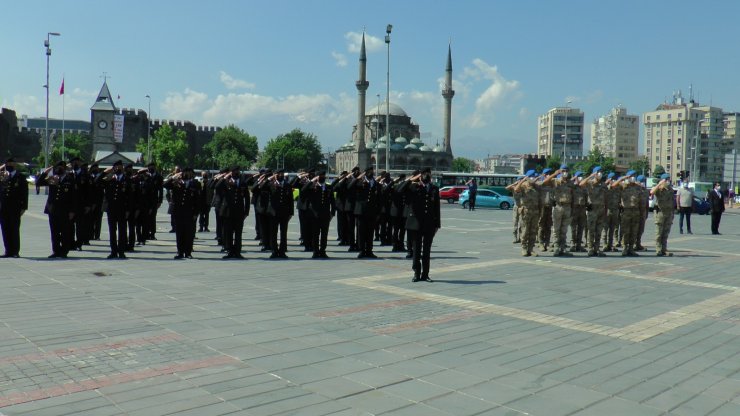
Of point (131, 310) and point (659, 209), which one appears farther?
point (659, 209)

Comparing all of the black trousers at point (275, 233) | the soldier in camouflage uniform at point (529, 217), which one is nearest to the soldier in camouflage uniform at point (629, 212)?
the soldier in camouflage uniform at point (529, 217)

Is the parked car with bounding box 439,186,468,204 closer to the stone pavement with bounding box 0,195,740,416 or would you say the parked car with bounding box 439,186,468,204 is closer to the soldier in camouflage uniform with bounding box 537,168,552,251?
the soldier in camouflage uniform with bounding box 537,168,552,251

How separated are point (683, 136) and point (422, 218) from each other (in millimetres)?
158057

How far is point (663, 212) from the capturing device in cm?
1545

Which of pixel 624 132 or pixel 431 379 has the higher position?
pixel 624 132

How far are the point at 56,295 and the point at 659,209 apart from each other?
507 inches

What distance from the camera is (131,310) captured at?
7766 millimetres

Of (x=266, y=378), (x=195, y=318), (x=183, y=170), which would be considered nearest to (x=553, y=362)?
(x=266, y=378)

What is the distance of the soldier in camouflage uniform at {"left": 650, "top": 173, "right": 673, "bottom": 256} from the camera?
15.4 metres

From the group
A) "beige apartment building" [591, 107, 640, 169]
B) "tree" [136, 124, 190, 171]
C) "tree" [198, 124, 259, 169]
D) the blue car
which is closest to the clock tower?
"tree" [136, 124, 190, 171]

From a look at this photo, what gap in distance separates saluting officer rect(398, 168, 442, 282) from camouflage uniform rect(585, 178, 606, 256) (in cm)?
621

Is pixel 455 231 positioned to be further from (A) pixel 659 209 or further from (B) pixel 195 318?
(B) pixel 195 318

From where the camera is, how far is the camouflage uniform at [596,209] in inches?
607

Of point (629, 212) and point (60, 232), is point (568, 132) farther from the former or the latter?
point (60, 232)
